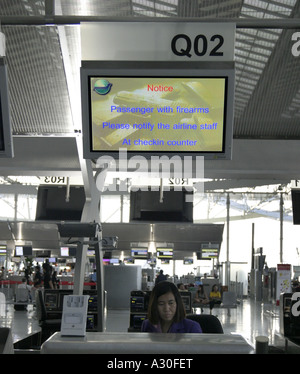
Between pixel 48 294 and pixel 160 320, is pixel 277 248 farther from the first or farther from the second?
pixel 160 320

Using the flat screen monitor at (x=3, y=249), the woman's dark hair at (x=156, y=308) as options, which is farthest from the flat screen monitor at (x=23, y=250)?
the woman's dark hair at (x=156, y=308)

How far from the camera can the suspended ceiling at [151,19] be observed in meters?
7.11

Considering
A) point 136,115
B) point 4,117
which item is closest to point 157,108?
point 136,115

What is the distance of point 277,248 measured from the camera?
161 feet

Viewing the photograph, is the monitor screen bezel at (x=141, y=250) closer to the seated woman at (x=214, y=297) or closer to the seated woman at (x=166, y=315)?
the seated woman at (x=214, y=297)

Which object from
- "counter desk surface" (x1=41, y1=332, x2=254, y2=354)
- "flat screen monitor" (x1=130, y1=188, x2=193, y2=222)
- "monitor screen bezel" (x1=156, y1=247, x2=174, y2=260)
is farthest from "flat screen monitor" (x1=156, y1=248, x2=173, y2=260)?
"counter desk surface" (x1=41, y1=332, x2=254, y2=354)

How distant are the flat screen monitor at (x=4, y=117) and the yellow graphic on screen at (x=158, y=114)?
0.79 meters

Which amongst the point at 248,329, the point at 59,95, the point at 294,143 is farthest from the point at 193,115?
the point at 248,329

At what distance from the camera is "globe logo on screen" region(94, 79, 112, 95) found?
5.53 m

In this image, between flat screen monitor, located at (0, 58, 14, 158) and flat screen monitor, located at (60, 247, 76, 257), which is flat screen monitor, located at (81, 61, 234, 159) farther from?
flat screen monitor, located at (60, 247, 76, 257)

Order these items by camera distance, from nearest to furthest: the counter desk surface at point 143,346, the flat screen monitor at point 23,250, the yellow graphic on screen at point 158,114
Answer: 1. the counter desk surface at point 143,346
2. the yellow graphic on screen at point 158,114
3. the flat screen monitor at point 23,250

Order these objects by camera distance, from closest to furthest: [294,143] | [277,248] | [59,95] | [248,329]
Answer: [59,95]
[294,143]
[248,329]
[277,248]

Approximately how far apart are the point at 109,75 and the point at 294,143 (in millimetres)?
7138

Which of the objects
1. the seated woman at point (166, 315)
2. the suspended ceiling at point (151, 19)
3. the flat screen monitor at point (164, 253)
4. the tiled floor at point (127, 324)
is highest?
→ the suspended ceiling at point (151, 19)
